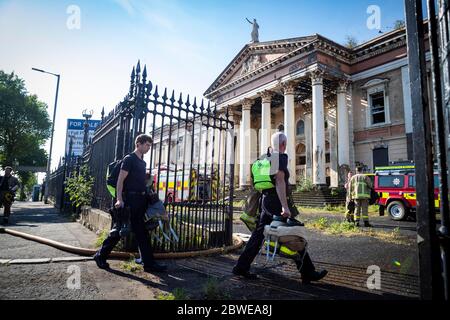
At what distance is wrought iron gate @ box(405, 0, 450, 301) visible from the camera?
1697 mm

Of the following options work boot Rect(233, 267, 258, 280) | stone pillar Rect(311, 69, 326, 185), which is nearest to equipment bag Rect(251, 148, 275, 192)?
work boot Rect(233, 267, 258, 280)

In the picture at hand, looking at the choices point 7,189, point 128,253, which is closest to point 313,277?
point 128,253

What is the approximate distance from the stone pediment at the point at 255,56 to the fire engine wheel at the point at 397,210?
43.1 feet

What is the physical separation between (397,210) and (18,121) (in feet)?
132

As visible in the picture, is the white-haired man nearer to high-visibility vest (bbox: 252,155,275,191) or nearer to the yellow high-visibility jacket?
high-visibility vest (bbox: 252,155,275,191)

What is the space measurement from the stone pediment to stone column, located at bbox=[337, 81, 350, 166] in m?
4.67

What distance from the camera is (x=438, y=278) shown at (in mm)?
1703

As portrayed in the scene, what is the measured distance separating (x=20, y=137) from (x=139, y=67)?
3789cm

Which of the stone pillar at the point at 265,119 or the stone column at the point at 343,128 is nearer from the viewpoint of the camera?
the stone column at the point at 343,128

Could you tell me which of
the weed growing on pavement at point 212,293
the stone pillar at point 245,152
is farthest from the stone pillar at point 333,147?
the weed growing on pavement at point 212,293

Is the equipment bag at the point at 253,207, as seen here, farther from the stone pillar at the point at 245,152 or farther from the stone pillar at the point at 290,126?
the stone pillar at the point at 245,152

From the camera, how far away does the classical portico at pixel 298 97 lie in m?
19.2
